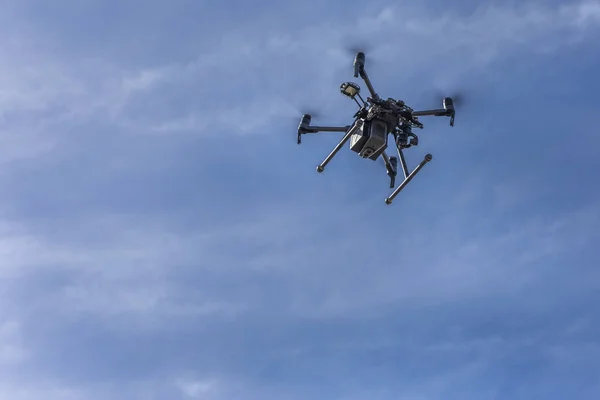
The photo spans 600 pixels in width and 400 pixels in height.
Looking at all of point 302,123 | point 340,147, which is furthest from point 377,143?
point 302,123

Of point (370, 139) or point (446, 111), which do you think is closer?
point (370, 139)

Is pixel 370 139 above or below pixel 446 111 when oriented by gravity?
below

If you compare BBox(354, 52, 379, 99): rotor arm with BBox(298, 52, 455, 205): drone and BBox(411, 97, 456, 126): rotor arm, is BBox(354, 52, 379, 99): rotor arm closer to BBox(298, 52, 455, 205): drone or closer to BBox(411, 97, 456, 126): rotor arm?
BBox(298, 52, 455, 205): drone

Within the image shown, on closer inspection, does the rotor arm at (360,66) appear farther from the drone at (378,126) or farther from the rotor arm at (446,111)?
the rotor arm at (446,111)

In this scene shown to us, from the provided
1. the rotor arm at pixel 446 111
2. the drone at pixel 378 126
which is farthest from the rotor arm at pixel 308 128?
the rotor arm at pixel 446 111

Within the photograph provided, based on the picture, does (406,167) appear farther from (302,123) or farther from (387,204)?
(302,123)

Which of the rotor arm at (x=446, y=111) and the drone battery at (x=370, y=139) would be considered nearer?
the drone battery at (x=370, y=139)

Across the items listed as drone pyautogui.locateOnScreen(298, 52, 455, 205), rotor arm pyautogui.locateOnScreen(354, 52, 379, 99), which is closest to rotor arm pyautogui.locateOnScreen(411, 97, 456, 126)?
drone pyautogui.locateOnScreen(298, 52, 455, 205)
